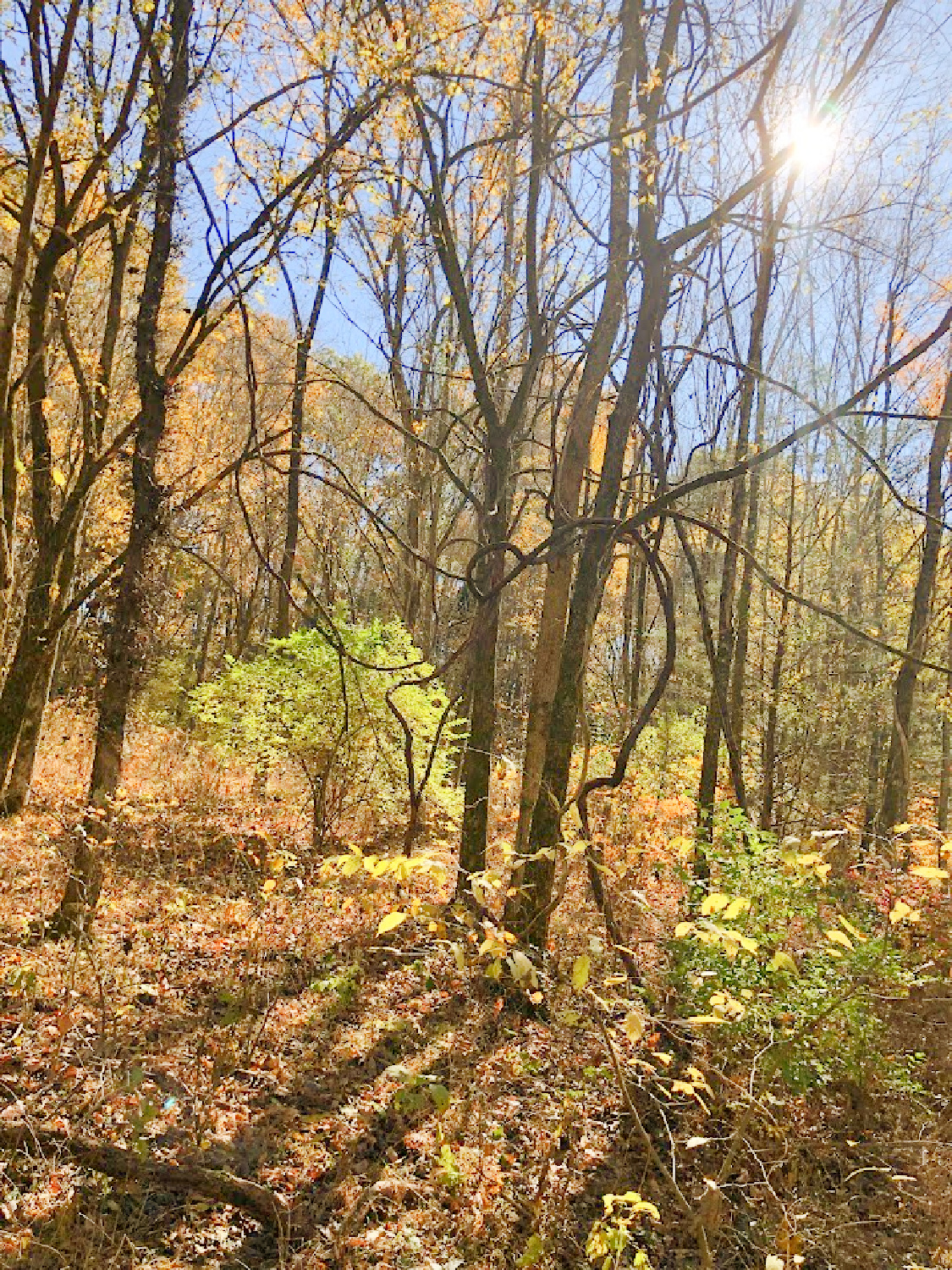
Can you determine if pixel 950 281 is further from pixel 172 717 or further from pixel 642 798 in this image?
pixel 172 717

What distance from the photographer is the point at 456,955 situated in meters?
2.20

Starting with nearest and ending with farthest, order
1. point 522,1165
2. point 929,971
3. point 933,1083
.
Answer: point 522,1165, point 933,1083, point 929,971

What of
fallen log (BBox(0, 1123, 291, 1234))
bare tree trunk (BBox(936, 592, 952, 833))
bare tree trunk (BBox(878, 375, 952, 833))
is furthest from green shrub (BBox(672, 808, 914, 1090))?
bare tree trunk (BBox(936, 592, 952, 833))

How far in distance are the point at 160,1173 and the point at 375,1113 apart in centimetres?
113

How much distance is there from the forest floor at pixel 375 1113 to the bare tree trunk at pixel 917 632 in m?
4.36

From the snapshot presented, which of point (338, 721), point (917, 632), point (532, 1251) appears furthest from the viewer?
point (917, 632)

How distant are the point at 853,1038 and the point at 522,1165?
191 centimetres

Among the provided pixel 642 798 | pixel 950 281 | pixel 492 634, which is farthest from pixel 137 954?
pixel 950 281

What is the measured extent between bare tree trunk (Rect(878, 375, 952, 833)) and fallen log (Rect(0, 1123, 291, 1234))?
7796 millimetres

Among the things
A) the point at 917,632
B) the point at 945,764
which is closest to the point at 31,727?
the point at 917,632

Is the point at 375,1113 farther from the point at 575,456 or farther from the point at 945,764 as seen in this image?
the point at 945,764

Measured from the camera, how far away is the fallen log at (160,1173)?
3.20m

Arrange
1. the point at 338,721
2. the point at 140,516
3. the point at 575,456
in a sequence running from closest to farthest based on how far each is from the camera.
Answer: the point at 140,516 < the point at 575,456 < the point at 338,721

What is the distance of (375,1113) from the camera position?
4008 mm
